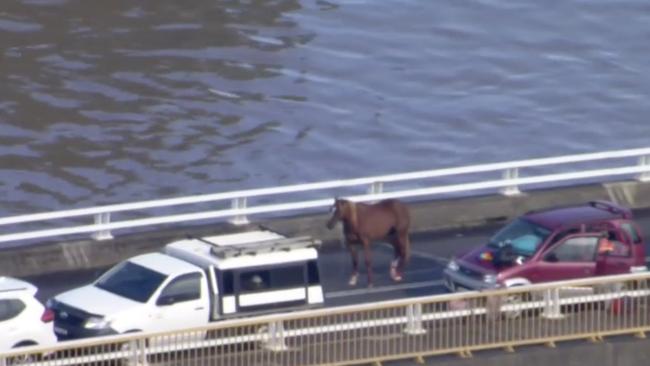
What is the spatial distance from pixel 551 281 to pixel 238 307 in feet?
13.0

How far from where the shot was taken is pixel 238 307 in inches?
901

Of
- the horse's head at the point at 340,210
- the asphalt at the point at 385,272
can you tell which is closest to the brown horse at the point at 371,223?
the horse's head at the point at 340,210

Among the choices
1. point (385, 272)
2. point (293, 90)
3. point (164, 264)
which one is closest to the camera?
point (164, 264)

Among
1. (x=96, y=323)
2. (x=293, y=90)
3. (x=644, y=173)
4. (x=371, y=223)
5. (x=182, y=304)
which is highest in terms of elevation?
(x=371, y=223)

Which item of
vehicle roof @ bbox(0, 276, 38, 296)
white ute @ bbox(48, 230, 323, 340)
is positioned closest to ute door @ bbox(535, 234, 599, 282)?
white ute @ bbox(48, 230, 323, 340)

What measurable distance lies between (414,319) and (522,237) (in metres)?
2.61

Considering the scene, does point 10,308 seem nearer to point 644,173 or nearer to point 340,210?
point 340,210

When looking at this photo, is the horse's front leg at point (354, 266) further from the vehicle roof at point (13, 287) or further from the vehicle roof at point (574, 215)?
the vehicle roof at point (13, 287)

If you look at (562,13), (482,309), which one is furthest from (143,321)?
(562,13)

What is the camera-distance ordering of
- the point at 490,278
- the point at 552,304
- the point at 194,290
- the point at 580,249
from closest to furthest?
the point at 194,290, the point at 552,304, the point at 490,278, the point at 580,249

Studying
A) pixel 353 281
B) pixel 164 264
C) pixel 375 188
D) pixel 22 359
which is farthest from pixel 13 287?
pixel 375 188

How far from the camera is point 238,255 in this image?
2297 centimetres

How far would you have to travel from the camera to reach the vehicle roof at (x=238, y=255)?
2292cm

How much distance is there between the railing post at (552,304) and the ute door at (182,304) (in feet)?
13.2
